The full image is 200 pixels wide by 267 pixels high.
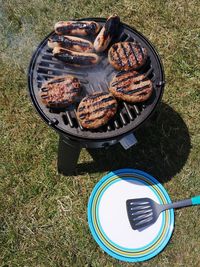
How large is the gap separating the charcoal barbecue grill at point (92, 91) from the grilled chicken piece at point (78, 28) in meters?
0.17

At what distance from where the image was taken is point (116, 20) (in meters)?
2.84

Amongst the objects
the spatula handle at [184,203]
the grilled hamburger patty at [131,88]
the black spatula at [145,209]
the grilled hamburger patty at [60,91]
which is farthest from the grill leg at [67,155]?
the spatula handle at [184,203]

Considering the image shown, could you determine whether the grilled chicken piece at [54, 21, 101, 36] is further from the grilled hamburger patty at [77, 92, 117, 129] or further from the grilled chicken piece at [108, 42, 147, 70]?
the grilled hamburger patty at [77, 92, 117, 129]

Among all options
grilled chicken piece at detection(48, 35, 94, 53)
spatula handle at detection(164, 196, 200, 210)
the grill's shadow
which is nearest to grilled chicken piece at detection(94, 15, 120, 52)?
grilled chicken piece at detection(48, 35, 94, 53)

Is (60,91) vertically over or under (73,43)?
under

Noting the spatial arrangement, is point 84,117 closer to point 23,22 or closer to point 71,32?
point 71,32

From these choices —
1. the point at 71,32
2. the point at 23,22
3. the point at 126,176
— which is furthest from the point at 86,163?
the point at 23,22

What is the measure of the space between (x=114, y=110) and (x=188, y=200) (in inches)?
52.4

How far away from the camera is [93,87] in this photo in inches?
109

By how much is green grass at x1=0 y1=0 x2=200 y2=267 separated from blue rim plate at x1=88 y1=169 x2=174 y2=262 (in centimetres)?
8

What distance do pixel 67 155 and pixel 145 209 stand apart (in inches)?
34.9

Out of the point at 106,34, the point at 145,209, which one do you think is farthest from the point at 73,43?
the point at 145,209

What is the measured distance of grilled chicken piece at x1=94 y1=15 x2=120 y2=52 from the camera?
2.77m

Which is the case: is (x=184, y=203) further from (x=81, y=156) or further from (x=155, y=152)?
(x=81, y=156)
